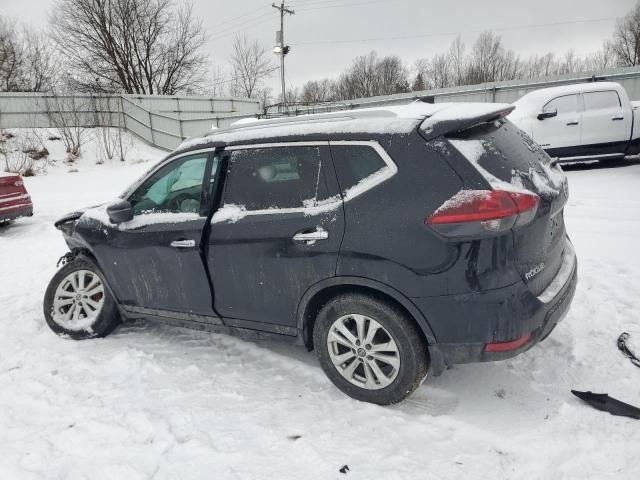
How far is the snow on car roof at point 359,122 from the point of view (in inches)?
103

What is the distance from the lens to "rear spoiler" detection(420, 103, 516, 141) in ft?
8.18

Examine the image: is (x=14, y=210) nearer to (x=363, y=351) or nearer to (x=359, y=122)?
(x=359, y=122)

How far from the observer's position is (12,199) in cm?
A: 820

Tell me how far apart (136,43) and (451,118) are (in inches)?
1253

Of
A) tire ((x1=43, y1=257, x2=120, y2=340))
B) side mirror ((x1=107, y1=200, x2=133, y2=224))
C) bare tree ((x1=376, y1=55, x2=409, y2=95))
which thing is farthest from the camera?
bare tree ((x1=376, y1=55, x2=409, y2=95))

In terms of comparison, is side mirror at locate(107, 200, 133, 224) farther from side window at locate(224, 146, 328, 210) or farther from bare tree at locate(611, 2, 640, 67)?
bare tree at locate(611, 2, 640, 67)

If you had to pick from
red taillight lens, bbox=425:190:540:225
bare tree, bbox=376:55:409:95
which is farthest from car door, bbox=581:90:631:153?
bare tree, bbox=376:55:409:95

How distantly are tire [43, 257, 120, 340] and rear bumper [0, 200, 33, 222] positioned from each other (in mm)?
5322

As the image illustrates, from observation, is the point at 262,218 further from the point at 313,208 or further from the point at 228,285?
the point at 228,285

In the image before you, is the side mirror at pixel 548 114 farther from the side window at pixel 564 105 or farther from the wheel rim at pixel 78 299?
the wheel rim at pixel 78 299

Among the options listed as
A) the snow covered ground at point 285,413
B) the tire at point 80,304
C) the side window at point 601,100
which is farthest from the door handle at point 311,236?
the side window at point 601,100

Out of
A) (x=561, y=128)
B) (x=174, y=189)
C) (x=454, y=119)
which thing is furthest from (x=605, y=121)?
(x=174, y=189)

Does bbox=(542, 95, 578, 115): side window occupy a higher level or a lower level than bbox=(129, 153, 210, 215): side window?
higher

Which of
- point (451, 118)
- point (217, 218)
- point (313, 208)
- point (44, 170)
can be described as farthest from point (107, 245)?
point (44, 170)
